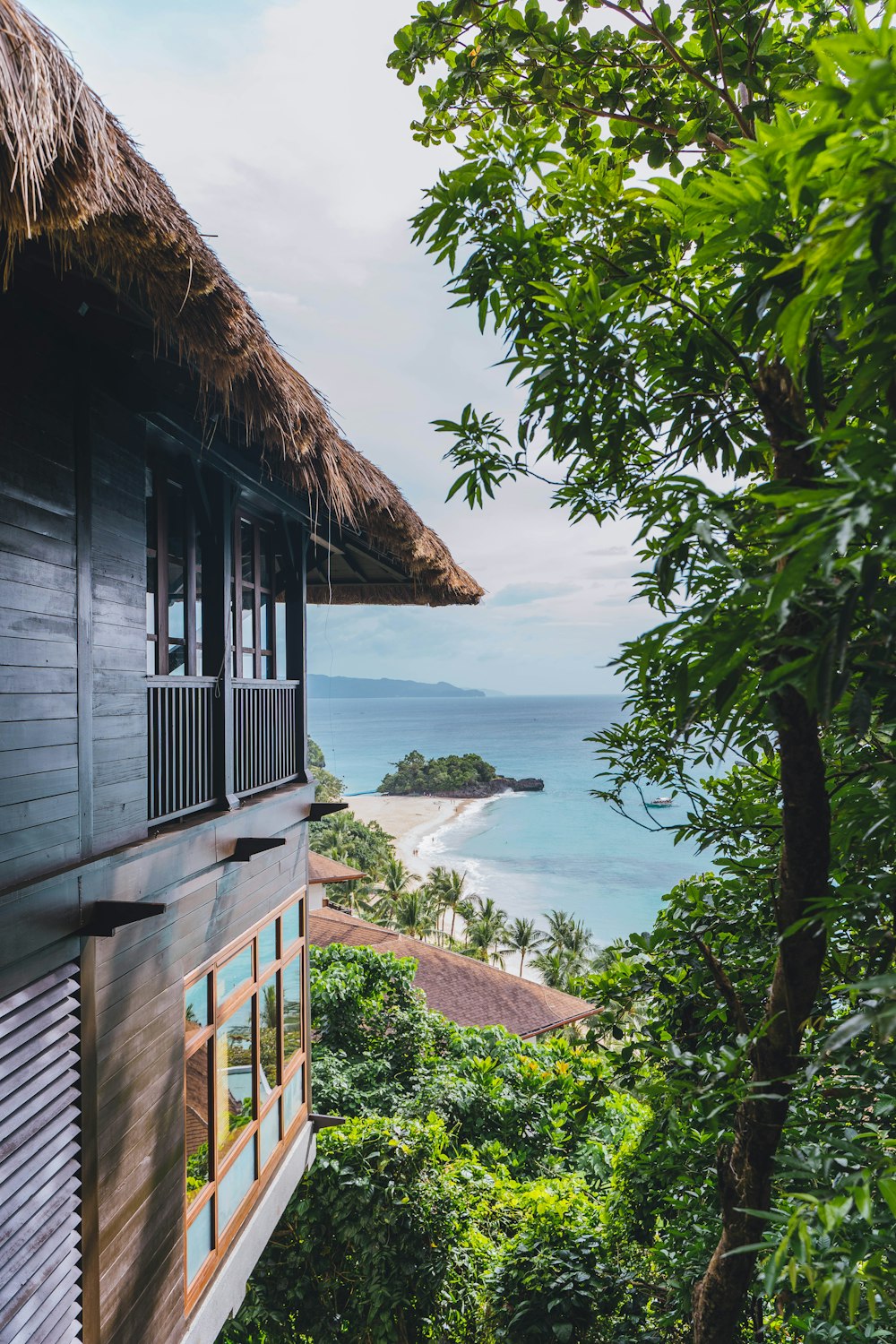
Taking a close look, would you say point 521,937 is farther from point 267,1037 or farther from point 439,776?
point 439,776

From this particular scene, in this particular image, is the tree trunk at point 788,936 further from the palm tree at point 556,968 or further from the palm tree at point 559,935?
the palm tree at point 559,935

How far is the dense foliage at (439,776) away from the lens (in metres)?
71.8

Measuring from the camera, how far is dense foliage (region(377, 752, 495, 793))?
71.8 m

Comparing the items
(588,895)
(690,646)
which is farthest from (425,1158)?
(588,895)

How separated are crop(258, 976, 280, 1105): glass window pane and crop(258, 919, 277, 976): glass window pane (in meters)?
0.12

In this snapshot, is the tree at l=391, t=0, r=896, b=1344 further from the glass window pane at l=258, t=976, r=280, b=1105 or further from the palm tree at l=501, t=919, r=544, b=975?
the palm tree at l=501, t=919, r=544, b=975

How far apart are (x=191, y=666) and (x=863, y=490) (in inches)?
119

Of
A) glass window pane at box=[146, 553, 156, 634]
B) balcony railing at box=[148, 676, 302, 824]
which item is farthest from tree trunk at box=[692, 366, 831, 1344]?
glass window pane at box=[146, 553, 156, 634]

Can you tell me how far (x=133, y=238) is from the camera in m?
1.87

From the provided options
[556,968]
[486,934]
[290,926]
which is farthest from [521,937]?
[290,926]

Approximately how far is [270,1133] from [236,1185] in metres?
0.56

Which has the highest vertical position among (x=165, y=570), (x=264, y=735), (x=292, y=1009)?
(x=165, y=570)

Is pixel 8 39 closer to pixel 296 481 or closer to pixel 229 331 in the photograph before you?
pixel 229 331

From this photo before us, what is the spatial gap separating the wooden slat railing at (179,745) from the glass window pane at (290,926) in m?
1.59
